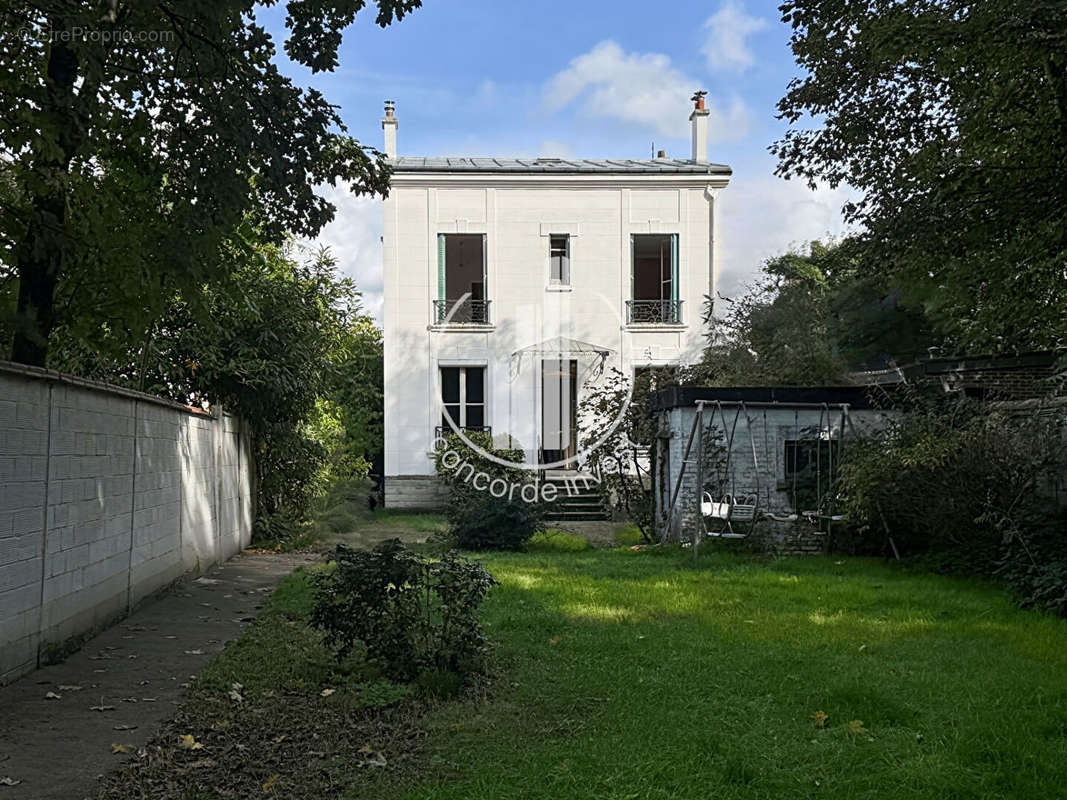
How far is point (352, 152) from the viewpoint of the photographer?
29.2ft

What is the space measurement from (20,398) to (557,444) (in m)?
15.6

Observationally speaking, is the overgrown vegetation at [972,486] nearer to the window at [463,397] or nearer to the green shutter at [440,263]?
the window at [463,397]

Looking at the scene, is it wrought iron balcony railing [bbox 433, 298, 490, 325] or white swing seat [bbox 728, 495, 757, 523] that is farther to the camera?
wrought iron balcony railing [bbox 433, 298, 490, 325]

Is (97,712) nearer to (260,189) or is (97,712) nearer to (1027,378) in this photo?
(260,189)

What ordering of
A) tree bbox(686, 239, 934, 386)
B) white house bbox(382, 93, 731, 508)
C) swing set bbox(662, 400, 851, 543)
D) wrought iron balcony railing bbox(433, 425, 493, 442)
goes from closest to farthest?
1. swing set bbox(662, 400, 851, 543)
2. tree bbox(686, 239, 934, 386)
3. wrought iron balcony railing bbox(433, 425, 493, 442)
4. white house bbox(382, 93, 731, 508)

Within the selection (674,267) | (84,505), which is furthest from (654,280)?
(84,505)

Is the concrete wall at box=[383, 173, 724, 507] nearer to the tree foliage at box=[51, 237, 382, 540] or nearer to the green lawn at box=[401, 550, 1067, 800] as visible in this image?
the tree foliage at box=[51, 237, 382, 540]

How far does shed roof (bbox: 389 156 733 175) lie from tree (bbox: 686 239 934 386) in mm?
2919

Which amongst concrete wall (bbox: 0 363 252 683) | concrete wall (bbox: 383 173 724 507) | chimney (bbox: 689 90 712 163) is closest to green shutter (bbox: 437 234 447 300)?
concrete wall (bbox: 383 173 724 507)

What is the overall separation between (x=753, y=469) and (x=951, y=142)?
5.15m

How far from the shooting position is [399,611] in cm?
607

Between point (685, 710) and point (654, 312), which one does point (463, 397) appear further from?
point (685, 710)

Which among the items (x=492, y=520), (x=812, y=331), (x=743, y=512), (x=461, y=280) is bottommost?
(x=492, y=520)

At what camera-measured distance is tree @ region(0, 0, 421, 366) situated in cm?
662
